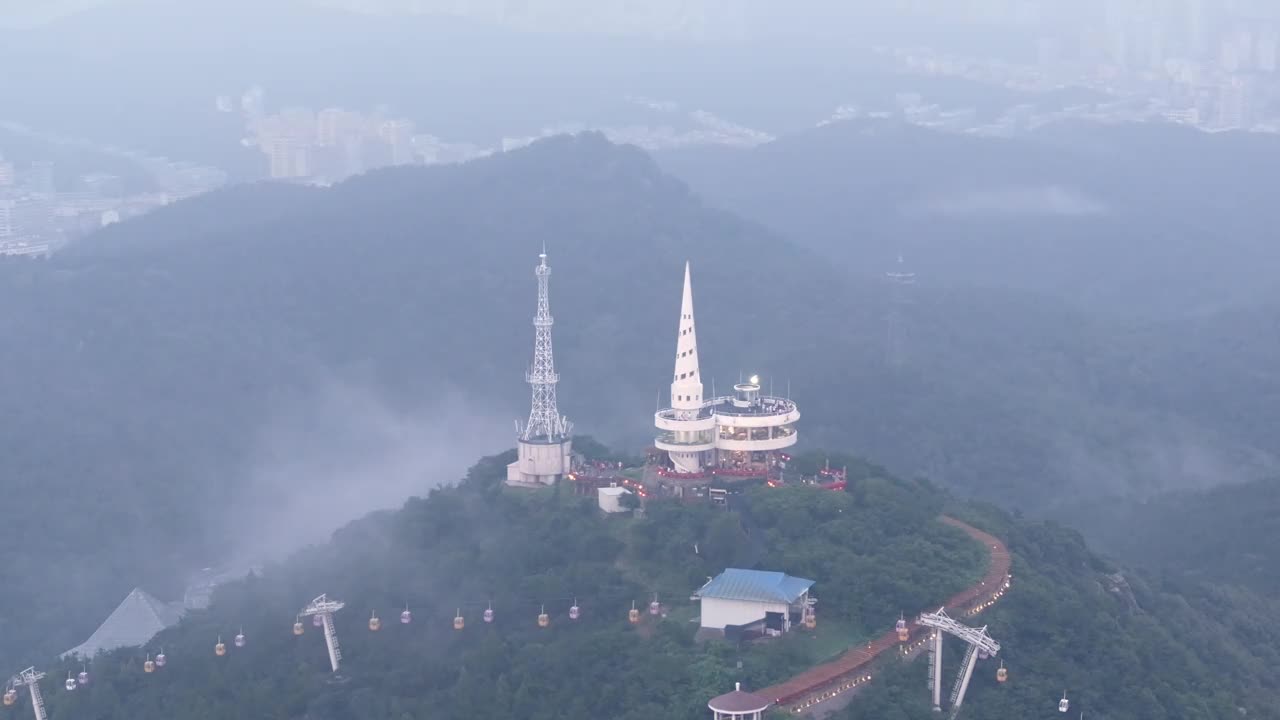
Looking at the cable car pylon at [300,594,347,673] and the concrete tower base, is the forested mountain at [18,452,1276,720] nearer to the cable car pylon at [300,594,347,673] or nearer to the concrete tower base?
the cable car pylon at [300,594,347,673]

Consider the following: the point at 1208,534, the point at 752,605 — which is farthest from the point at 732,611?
the point at 1208,534

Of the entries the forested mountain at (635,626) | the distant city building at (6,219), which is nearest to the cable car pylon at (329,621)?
the forested mountain at (635,626)

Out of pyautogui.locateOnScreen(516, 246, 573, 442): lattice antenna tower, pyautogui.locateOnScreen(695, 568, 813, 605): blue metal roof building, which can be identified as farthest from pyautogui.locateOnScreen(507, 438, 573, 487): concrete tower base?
pyautogui.locateOnScreen(695, 568, 813, 605): blue metal roof building

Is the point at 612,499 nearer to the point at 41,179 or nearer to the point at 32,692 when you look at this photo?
the point at 32,692

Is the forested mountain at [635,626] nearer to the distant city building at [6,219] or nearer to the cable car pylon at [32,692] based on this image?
the cable car pylon at [32,692]

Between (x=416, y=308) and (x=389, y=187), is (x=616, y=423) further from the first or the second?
(x=389, y=187)

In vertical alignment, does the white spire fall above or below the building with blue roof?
above
